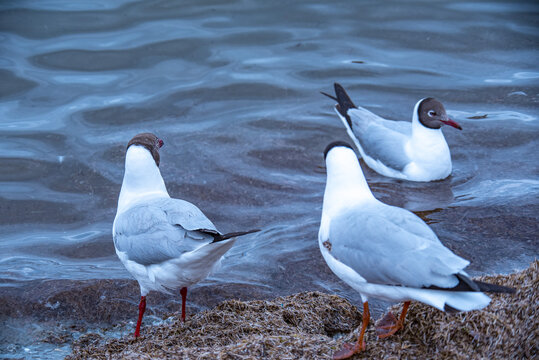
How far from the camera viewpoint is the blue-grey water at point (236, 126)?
562 centimetres

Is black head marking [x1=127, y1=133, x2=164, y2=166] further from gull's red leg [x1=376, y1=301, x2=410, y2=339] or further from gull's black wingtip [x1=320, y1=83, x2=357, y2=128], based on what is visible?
gull's black wingtip [x1=320, y1=83, x2=357, y2=128]

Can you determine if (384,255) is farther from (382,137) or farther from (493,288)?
(382,137)

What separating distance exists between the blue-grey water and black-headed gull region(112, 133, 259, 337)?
753mm

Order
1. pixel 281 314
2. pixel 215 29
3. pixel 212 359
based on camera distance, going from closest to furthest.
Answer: pixel 212 359 < pixel 281 314 < pixel 215 29

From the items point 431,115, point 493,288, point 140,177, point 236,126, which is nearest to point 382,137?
point 431,115

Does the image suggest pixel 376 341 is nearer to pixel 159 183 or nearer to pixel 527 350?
pixel 527 350

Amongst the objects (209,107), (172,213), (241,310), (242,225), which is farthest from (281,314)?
(209,107)

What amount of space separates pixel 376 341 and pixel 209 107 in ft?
21.8

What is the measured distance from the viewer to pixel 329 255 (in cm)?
395

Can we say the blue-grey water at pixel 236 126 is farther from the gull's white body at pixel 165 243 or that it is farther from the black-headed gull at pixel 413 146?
the gull's white body at pixel 165 243

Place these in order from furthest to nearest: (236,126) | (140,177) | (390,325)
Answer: (236,126)
(140,177)
(390,325)

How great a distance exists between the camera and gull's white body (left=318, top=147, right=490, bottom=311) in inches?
131

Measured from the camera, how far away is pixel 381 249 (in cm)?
363

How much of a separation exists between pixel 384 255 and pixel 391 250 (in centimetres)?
5
